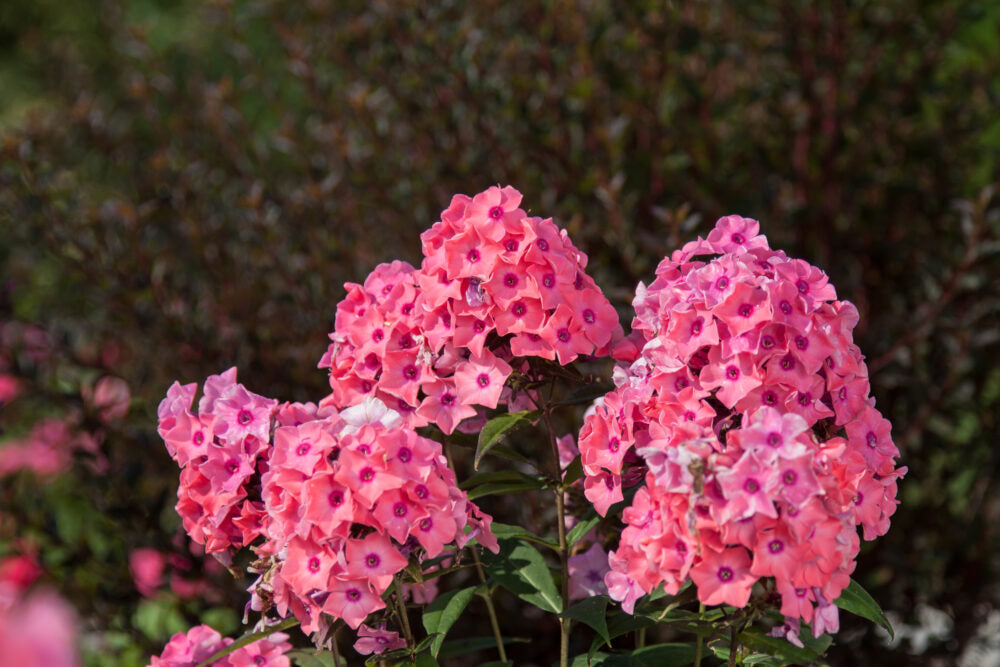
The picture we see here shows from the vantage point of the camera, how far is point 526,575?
62.6 inches

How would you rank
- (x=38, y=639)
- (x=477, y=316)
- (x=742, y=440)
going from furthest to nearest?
(x=477, y=316), (x=742, y=440), (x=38, y=639)

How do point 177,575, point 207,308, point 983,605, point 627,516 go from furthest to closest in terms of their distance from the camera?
point 207,308
point 983,605
point 177,575
point 627,516

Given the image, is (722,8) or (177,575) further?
(722,8)

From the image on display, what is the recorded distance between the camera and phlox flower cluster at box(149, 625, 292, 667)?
4.88 ft

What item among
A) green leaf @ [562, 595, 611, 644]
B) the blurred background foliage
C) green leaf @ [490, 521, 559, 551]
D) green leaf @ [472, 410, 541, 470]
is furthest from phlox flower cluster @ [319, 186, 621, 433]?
the blurred background foliage

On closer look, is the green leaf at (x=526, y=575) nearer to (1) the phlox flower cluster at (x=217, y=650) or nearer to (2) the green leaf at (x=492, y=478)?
(2) the green leaf at (x=492, y=478)

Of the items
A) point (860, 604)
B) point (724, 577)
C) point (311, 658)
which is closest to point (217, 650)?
point (311, 658)

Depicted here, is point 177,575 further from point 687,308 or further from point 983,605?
point 983,605

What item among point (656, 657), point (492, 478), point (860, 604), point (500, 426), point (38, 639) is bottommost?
point (656, 657)

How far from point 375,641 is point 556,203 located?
5.60 feet

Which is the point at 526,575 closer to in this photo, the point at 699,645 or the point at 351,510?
the point at 699,645

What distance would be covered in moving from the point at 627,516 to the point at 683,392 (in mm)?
181

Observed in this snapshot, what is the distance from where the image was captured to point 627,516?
4.34 ft

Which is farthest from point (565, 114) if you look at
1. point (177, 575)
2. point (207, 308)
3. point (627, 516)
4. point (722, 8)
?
point (627, 516)
